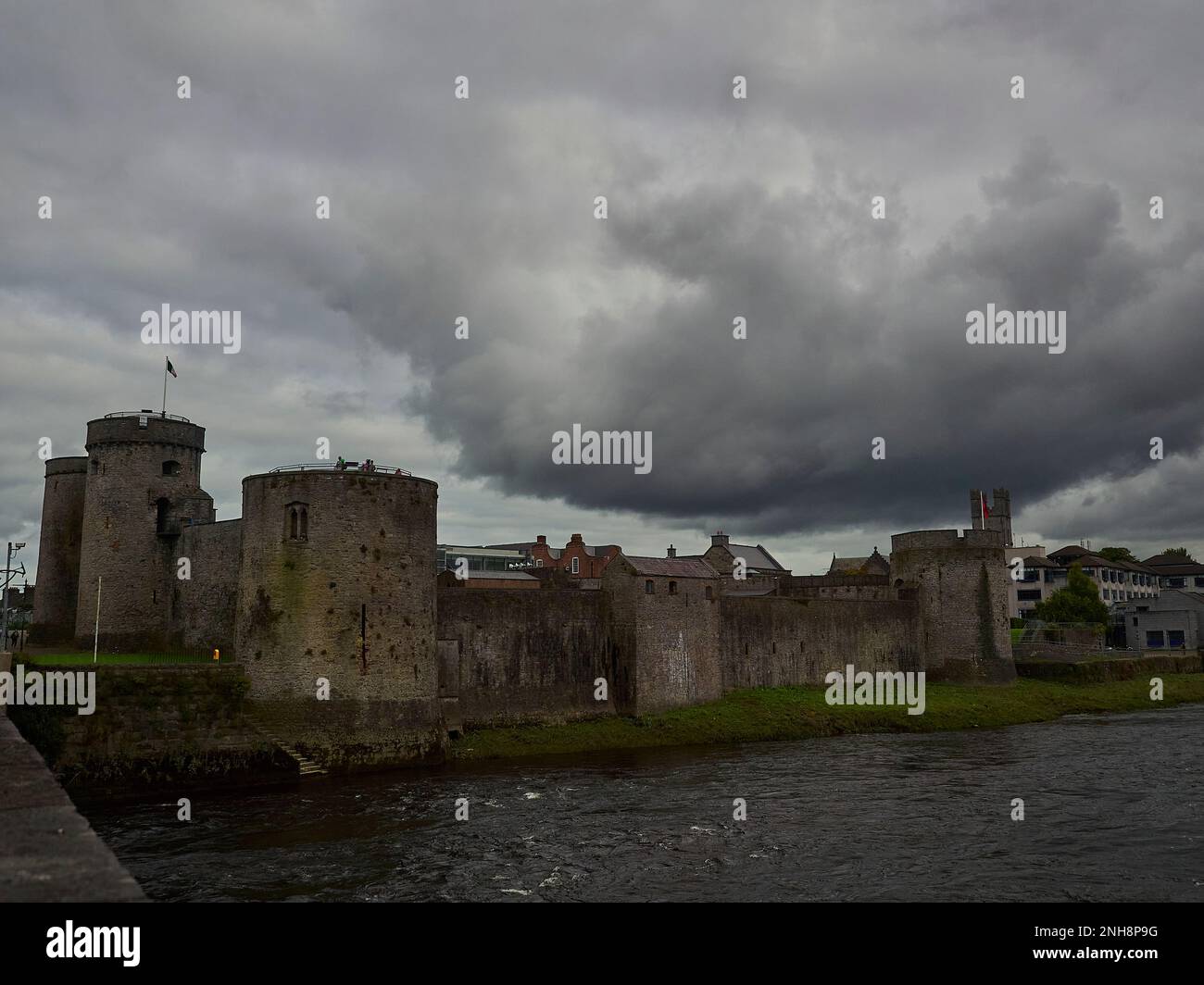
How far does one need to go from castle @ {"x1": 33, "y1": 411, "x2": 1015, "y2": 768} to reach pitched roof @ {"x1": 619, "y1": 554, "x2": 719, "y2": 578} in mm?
108

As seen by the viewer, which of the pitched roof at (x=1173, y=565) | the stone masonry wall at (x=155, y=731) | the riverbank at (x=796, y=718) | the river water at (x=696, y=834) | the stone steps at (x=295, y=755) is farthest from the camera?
the pitched roof at (x=1173, y=565)

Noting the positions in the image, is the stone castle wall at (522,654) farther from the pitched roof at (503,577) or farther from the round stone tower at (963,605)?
the round stone tower at (963,605)

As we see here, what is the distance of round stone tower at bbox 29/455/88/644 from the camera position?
4275 cm

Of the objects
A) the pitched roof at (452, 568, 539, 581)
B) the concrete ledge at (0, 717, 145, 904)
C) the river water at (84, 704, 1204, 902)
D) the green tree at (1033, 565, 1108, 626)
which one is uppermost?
the pitched roof at (452, 568, 539, 581)

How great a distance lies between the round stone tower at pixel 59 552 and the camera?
4275cm

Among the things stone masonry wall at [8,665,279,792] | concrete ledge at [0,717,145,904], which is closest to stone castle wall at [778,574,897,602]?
stone masonry wall at [8,665,279,792]

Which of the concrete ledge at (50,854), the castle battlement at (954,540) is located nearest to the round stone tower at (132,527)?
the concrete ledge at (50,854)

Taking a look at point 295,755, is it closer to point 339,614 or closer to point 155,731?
point 155,731

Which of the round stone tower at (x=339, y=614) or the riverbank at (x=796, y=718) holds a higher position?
the round stone tower at (x=339, y=614)

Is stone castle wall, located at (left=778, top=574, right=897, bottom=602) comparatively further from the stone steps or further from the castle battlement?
the stone steps

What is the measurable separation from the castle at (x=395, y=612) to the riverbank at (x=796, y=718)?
1.13 m

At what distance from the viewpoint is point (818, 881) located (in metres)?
18.5
